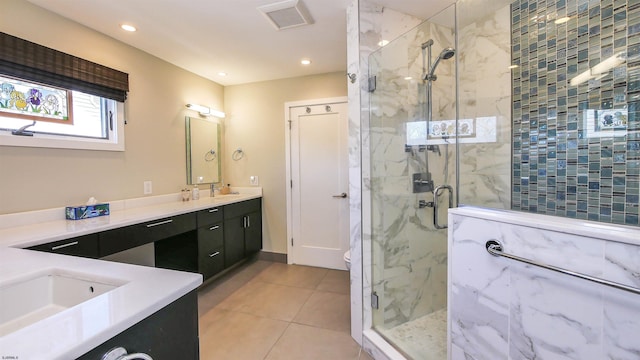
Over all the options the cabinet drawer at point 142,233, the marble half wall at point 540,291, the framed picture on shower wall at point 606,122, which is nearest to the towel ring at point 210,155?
the cabinet drawer at point 142,233

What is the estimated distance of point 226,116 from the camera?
146 inches

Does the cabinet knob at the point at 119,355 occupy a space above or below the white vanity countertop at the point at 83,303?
below

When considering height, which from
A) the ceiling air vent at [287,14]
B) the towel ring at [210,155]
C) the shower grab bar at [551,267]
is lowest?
the shower grab bar at [551,267]

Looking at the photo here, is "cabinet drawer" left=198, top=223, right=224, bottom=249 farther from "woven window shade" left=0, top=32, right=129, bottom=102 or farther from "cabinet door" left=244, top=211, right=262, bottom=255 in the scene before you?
"woven window shade" left=0, top=32, right=129, bottom=102

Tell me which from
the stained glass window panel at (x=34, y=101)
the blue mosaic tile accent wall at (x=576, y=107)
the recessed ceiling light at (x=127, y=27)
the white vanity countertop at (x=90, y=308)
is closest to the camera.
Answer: the white vanity countertop at (x=90, y=308)

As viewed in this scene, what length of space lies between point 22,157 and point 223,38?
1.68 meters

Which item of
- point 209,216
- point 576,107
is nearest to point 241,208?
point 209,216

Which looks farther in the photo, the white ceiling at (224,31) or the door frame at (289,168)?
the door frame at (289,168)

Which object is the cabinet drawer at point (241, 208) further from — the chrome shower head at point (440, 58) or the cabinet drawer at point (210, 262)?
the chrome shower head at point (440, 58)

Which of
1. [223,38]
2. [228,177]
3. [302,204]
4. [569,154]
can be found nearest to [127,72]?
[223,38]

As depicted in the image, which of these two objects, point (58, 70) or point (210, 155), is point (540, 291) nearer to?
point (58, 70)

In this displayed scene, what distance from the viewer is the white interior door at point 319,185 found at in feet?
10.7

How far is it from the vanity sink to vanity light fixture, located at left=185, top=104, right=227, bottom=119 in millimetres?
2520

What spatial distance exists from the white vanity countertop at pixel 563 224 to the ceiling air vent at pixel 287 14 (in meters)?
1.71
